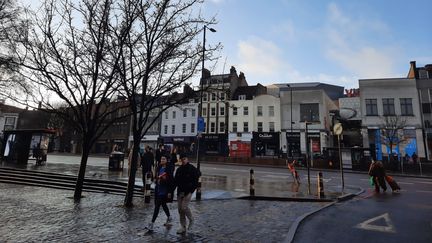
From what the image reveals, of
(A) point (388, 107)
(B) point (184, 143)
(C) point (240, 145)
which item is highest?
(A) point (388, 107)

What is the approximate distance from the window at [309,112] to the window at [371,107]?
7.58m

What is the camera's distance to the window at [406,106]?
40.5 m

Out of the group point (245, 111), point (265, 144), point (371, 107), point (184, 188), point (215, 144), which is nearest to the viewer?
point (184, 188)

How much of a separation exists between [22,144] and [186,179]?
70.0ft

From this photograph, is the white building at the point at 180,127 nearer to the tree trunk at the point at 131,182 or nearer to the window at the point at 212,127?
the window at the point at 212,127

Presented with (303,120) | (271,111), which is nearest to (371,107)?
(303,120)

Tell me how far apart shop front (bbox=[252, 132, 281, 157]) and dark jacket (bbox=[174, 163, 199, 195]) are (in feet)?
138

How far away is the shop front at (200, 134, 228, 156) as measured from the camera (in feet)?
170

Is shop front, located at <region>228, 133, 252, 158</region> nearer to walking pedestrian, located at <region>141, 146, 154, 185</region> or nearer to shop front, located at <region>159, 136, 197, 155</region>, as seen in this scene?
shop front, located at <region>159, 136, 197, 155</region>

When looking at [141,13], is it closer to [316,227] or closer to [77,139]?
[316,227]

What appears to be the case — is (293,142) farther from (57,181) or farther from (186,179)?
(186,179)

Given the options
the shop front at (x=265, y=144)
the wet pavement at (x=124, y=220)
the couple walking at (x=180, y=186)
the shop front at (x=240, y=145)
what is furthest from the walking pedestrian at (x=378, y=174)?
the shop front at (x=240, y=145)

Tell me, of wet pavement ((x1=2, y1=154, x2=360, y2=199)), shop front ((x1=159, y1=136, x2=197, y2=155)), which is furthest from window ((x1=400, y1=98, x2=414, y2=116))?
shop front ((x1=159, y1=136, x2=197, y2=155))

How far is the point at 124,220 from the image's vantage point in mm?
7633
